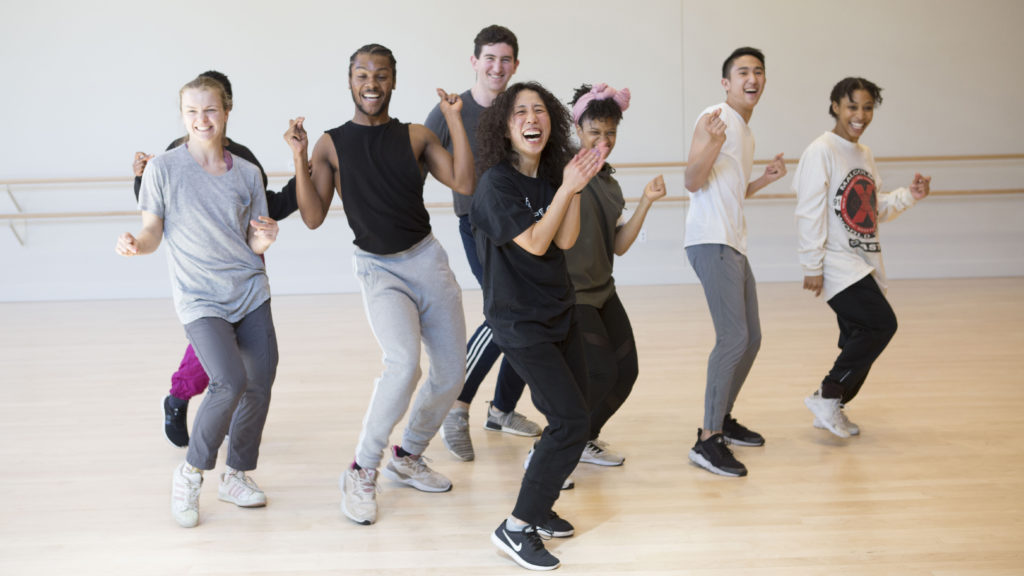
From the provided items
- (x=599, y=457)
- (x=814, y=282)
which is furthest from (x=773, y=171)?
(x=599, y=457)

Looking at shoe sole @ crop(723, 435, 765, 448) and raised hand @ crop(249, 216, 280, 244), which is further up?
raised hand @ crop(249, 216, 280, 244)

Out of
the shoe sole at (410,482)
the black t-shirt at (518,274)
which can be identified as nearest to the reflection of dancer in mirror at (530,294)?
the black t-shirt at (518,274)

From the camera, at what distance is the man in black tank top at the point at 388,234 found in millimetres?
2596

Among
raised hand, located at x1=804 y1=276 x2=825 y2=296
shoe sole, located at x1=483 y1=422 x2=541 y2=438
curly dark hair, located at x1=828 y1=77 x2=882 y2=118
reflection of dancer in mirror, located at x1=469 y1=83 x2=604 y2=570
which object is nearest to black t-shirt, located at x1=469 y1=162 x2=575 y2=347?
reflection of dancer in mirror, located at x1=469 y1=83 x2=604 y2=570

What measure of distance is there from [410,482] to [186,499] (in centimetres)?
69

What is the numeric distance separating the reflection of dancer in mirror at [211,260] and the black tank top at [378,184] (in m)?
0.26

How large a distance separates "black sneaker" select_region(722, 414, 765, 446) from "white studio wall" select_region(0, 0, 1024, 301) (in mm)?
4049

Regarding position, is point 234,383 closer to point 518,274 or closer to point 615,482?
point 518,274

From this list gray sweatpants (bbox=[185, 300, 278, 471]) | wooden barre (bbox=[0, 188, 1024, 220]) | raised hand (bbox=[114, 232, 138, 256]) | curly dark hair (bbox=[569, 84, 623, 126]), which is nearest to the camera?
raised hand (bbox=[114, 232, 138, 256])

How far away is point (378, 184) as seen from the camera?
Result: 103 inches

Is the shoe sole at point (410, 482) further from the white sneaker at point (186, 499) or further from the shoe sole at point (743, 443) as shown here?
the shoe sole at point (743, 443)

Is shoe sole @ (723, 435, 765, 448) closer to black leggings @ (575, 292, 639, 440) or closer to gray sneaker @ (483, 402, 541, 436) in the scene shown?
black leggings @ (575, 292, 639, 440)

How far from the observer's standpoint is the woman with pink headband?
9.04 ft

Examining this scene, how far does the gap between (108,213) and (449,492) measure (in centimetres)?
518
